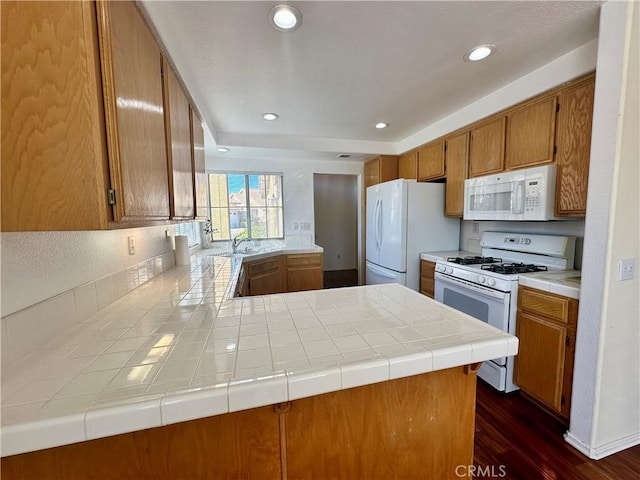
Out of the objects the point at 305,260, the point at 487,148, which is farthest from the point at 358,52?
the point at 305,260

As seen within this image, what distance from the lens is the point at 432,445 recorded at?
959 mm

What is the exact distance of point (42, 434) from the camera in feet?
1.76

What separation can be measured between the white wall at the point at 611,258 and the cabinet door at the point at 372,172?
242 centimetres

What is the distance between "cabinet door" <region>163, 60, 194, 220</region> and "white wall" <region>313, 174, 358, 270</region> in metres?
4.56

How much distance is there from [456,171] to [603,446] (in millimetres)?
2188

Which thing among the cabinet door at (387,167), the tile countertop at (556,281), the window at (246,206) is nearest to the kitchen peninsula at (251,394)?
the tile countertop at (556,281)

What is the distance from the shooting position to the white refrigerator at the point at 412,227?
2910 mm

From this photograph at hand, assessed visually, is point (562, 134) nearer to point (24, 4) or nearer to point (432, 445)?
point (432, 445)

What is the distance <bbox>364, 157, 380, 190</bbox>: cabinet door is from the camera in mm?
3707

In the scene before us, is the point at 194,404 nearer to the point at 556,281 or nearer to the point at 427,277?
the point at 556,281

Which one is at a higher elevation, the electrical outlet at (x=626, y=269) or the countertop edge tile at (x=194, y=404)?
the electrical outlet at (x=626, y=269)

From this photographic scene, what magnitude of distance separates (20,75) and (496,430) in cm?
259

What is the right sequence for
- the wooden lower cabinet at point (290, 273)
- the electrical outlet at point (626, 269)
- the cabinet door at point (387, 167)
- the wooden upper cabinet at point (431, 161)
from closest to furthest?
the electrical outlet at point (626, 269) → the wooden upper cabinet at point (431, 161) → the wooden lower cabinet at point (290, 273) → the cabinet door at point (387, 167)

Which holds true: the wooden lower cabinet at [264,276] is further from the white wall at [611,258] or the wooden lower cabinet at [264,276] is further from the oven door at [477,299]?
the white wall at [611,258]
